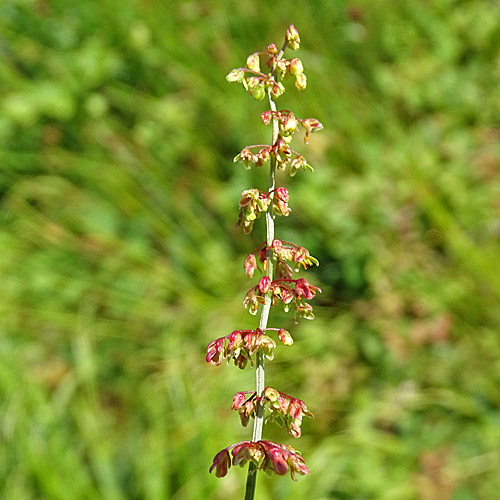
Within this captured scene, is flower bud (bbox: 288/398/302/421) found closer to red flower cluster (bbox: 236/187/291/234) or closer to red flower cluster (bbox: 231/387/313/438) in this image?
red flower cluster (bbox: 231/387/313/438)

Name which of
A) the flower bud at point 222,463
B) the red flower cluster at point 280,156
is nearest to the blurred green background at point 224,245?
the flower bud at point 222,463

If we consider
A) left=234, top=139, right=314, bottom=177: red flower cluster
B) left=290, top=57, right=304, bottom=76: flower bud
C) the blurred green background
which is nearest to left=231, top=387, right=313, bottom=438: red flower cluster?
left=234, top=139, right=314, bottom=177: red flower cluster

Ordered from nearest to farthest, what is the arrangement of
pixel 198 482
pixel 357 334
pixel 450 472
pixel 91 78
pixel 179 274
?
pixel 198 482 → pixel 450 472 → pixel 357 334 → pixel 179 274 → pixel 91 78

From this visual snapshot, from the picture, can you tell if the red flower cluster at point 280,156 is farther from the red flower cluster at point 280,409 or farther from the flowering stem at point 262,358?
the red flower cluster at point 280,409

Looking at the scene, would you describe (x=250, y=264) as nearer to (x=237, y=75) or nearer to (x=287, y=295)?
(x=287, y=295)

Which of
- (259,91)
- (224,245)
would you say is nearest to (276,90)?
(259,91)

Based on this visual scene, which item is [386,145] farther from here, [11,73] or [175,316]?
[11,73]

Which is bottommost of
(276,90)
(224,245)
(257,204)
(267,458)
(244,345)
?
(267,458)

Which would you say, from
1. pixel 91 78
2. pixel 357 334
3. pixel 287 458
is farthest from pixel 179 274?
pixel 287 458
